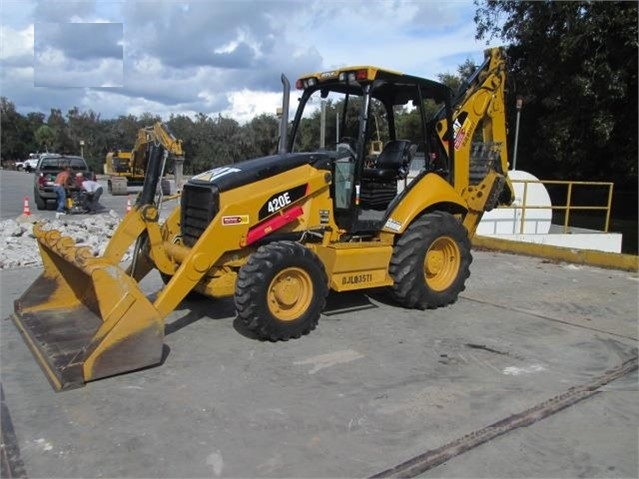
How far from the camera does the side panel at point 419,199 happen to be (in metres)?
6.59

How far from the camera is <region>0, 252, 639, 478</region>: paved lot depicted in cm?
348

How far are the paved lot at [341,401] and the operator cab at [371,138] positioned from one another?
1.34 meters

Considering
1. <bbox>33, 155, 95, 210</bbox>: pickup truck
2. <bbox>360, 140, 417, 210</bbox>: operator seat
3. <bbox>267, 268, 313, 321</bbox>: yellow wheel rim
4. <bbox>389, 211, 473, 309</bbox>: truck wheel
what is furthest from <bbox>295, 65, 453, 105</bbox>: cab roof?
<bbox>33, 155, 95, 210</bbox>: pickup truck

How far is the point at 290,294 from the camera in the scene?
5.55 m

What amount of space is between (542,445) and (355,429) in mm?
1195

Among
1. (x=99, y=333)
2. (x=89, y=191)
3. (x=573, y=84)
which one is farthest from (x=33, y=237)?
(x=573, y=84)

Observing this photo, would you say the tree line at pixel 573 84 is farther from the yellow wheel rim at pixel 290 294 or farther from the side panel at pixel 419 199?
the yellow wheel rim at pixel 290 294

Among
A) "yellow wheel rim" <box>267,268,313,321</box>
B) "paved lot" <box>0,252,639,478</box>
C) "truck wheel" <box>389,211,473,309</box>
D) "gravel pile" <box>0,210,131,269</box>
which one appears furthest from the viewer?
"gravel pile" <box>0,210,131,269</box>

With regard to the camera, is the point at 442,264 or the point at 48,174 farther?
the point at 48,174

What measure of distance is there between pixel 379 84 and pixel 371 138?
59 centimetres

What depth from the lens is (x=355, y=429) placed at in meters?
3.87

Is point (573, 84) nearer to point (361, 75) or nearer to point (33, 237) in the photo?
point (361, 75)

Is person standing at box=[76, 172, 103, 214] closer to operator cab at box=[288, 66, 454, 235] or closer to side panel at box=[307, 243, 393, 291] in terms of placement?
operator cab at box=[288, 66, 454, 235]

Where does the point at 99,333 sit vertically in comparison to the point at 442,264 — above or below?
below
